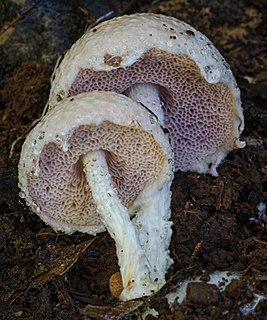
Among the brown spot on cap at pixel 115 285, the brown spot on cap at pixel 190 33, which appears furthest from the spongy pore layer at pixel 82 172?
the brown spot on cap at pixel 190 33

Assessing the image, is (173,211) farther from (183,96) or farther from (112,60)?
(112,60)

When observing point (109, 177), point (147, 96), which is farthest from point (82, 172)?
point (147, 96)

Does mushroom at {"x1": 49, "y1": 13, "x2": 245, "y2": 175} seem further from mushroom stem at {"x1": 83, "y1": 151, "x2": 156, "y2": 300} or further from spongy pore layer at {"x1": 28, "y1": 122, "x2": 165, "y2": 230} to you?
mushroom stem at {"x1": 83, "y1": 151, "x2": 156, "y2": 300}

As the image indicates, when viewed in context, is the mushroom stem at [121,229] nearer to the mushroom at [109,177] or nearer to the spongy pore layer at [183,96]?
the mushroom at [109,177]

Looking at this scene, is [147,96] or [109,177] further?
[147,96]

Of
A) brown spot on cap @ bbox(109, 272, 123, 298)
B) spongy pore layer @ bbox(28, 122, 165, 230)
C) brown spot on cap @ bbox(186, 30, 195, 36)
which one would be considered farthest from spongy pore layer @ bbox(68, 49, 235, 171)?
brown spot on cap @ bbox(109, 272, 123, 298)

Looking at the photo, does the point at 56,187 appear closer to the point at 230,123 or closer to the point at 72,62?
the point at 72,62

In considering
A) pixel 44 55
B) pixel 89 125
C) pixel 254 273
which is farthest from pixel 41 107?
pixel 254 273
